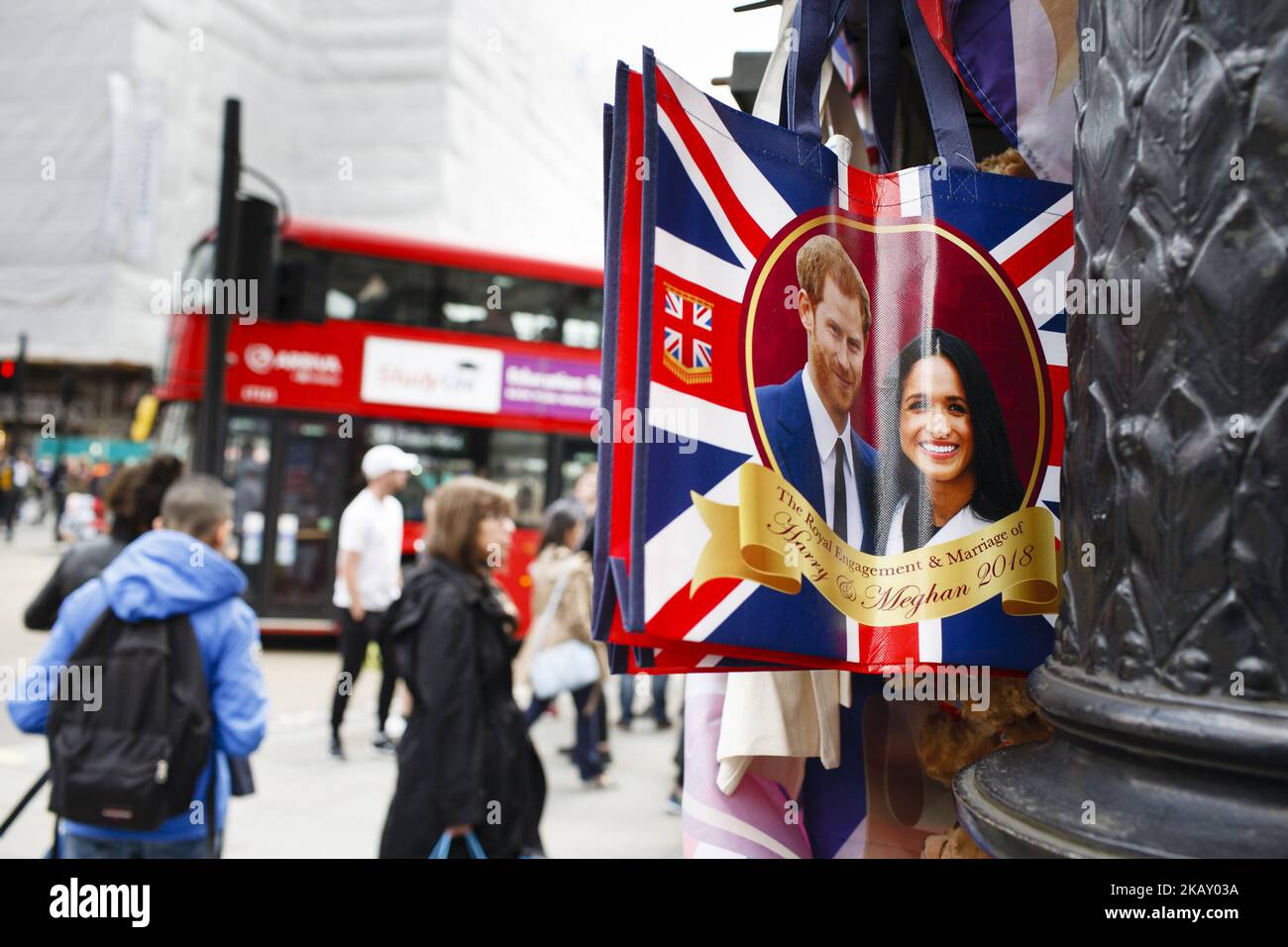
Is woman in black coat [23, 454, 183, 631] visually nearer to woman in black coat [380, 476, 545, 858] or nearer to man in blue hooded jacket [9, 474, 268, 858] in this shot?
man in blue hooded jacket [9, 474, 268, 858]

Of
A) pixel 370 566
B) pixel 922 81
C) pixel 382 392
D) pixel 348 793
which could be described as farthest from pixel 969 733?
pixel 382 392

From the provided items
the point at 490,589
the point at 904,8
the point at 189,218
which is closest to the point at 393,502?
the point at 490,589

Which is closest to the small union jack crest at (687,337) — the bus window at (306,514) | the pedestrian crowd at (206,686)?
the pedestrian crowd at (206,686)

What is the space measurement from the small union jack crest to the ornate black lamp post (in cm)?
35

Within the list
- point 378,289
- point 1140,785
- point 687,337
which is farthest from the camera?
point 378,289

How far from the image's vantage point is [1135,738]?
791mm

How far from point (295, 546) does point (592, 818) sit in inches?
235

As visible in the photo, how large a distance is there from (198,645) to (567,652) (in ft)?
10.4

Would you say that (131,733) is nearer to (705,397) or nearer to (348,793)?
(705,397)

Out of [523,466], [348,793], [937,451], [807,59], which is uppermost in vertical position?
[807,59]

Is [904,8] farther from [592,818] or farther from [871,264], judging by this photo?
[592,818]

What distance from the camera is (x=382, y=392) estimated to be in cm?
1055

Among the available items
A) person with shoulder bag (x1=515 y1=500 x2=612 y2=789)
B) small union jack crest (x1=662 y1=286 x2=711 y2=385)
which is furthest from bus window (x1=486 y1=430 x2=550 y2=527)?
small union jack crest (x1=662 y1=286 x2=711 y2=385)
